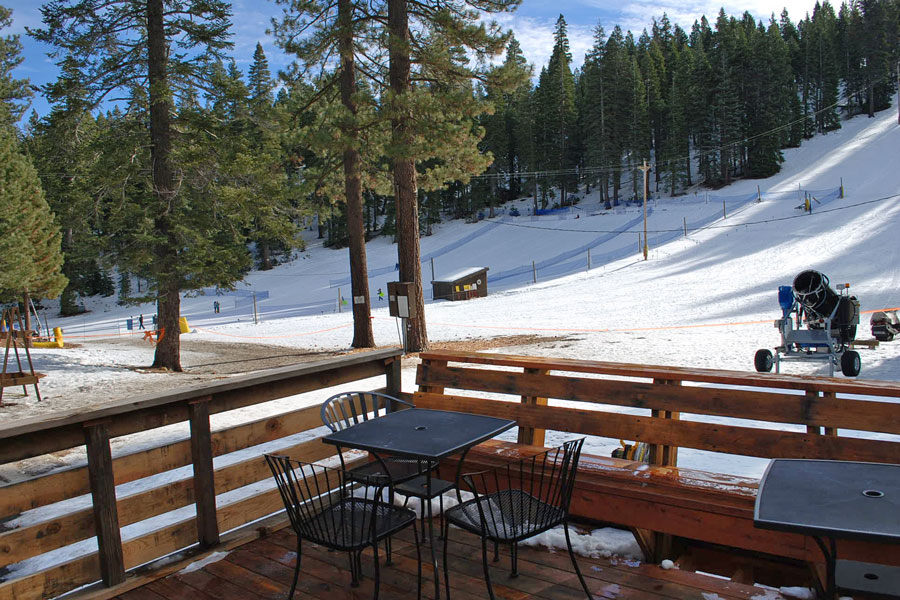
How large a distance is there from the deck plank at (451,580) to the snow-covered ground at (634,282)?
8.77ft

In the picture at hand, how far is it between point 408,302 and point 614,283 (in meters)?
16.7

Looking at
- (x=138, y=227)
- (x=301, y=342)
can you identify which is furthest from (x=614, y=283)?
(x=138, y=227)

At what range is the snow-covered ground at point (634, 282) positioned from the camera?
1281 cm

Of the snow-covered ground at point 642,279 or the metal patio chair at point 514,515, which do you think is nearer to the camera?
the metal patio chair at point 514,515

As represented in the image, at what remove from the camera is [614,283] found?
26609 mm

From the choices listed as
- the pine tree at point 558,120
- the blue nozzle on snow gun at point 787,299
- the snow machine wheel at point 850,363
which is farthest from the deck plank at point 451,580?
the pine tree at point 558,120

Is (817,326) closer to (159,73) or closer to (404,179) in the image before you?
(404,179)

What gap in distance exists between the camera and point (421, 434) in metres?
3.29

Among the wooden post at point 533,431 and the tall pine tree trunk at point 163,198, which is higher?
the tall pine tree trunk at point 163,198

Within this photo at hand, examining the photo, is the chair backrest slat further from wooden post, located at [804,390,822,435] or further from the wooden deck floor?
wooden post, located at [804,390,822,435]

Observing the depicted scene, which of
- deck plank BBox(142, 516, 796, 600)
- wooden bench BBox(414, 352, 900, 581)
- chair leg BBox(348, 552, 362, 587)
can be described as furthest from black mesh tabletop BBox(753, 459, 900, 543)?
chair leg BBox(348, 552, 362, 587)

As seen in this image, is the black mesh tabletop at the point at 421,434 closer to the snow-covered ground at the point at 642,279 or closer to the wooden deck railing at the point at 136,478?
the wooden deck railing at the point at 136,478

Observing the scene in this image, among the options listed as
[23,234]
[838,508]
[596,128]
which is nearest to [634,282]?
[838,508]

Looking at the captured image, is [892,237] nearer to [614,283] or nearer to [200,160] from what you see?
[614,283]
